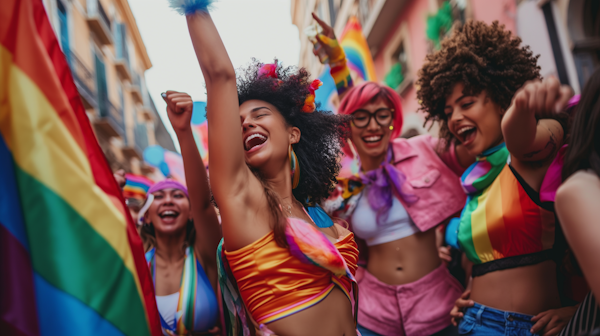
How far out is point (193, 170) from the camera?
6.15 ft

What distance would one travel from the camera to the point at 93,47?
13258 millimetres

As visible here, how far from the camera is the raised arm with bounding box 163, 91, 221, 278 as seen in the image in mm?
1753

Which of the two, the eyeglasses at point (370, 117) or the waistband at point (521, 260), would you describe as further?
the eyeglasses at point (370, 117)

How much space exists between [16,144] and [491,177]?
2.05m

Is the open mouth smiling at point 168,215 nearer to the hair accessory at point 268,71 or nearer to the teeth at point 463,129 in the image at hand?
the hair accessory at point 268,71

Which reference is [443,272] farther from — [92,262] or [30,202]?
[30,202]

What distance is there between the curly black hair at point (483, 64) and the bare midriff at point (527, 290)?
86 cm

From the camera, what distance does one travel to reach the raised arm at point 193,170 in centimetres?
175

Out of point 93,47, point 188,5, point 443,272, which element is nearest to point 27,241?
point 188,5

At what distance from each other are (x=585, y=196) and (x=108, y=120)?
1337 centimetres

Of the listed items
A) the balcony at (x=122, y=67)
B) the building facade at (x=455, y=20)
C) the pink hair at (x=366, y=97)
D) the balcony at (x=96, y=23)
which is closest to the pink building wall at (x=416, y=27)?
the building facade at (x=455, y=20)

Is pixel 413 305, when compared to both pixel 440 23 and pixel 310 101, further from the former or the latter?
pixel 440 23

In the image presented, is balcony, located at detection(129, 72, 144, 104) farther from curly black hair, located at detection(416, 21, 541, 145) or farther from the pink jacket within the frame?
curly black hair, located at detection(416, 21, 541, 145)

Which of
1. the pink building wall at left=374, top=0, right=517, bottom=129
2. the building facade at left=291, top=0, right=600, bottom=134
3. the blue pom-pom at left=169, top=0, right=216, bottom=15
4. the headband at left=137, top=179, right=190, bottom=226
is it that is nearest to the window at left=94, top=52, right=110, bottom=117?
the building facade at left=291, top=0, right=600, bottom=134
